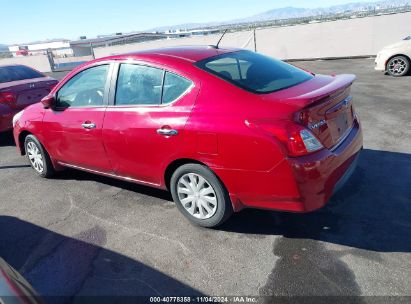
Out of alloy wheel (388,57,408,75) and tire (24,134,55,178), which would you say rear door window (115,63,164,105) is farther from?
alloy wheel (388,57,408,75)

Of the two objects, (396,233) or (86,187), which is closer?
(396,233)

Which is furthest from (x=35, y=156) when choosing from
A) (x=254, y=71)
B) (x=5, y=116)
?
(x=254, y=71)

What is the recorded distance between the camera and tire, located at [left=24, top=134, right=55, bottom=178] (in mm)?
5176

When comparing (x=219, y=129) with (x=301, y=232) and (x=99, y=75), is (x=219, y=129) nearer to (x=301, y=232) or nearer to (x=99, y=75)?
(x=301, y=232)

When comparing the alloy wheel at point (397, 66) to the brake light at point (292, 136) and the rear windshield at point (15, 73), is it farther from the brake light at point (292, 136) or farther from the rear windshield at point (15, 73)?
the rear windshield at point (15, 73)

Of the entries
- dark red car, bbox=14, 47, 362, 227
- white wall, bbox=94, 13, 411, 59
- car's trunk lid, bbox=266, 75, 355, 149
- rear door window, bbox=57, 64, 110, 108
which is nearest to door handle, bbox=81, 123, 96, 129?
dark red car, bbox=14, 47, 362, 227

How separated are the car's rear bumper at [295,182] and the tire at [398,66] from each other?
8.88 meters

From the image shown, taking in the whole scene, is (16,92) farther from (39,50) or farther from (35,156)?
(39,50)

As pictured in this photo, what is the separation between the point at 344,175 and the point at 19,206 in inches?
150

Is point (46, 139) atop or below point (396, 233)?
atop

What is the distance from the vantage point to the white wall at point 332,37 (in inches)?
661

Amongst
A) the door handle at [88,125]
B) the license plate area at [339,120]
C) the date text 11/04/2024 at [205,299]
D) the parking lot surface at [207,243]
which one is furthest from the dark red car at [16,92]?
the license plate area at [339,120]

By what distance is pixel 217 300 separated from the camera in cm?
273

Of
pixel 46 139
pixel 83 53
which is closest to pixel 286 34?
pixel 46 139
